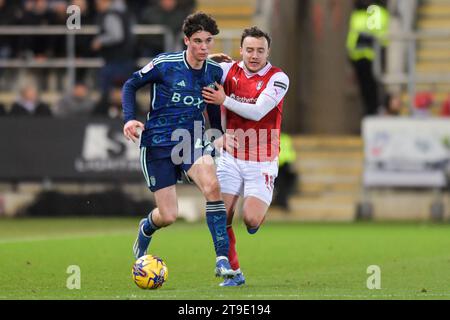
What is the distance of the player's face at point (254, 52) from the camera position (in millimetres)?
12094

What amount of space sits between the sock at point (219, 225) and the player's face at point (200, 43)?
1.25 meters

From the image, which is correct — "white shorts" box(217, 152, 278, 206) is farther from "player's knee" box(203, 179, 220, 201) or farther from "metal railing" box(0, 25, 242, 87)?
"metal railing" box(0, 25, 242, 87)

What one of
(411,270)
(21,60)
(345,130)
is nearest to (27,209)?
(21,60)

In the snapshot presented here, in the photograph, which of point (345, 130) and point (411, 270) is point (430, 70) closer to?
point (345, 130)

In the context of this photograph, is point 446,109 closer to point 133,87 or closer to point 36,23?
point 36,23

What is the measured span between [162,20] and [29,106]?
9.11 ft

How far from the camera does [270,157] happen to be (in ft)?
41.0

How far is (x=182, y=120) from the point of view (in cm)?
1206

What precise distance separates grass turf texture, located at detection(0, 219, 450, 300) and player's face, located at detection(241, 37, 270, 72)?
73.8 inches

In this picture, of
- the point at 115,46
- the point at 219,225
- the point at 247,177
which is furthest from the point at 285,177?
the point at 219,225

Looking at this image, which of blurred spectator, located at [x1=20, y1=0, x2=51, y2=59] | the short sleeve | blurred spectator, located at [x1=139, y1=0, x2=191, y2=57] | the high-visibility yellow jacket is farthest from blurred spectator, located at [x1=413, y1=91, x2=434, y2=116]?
the short sleeve

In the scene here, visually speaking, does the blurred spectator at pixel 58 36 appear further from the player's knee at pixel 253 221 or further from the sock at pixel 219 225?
the sock at pixel 219 225

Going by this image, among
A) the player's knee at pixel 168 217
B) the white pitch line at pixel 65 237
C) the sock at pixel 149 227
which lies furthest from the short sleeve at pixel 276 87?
the white pitch line at pixel 65 237
